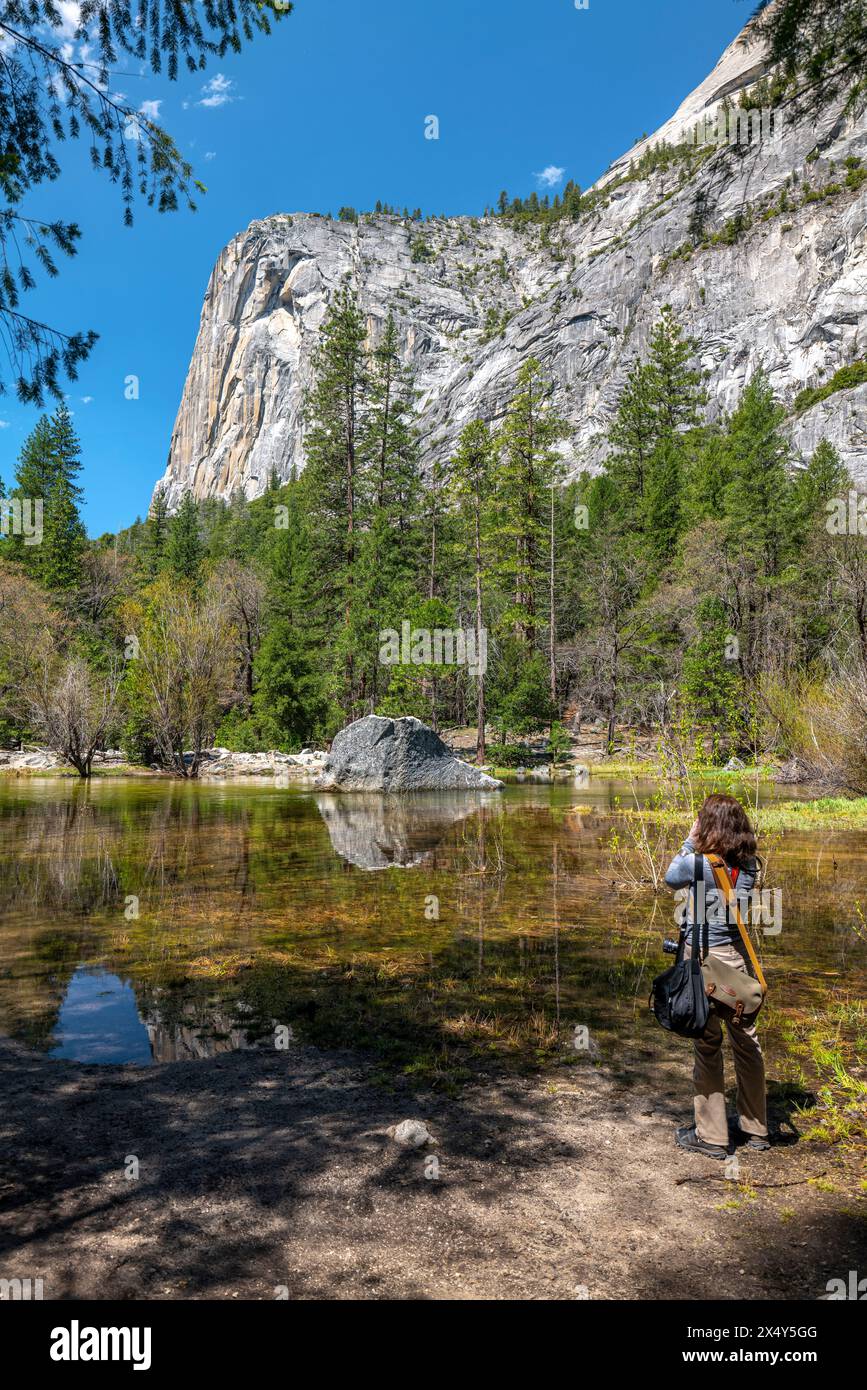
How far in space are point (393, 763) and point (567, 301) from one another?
301ft

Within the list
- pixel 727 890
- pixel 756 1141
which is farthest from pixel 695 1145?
pixel 727 890

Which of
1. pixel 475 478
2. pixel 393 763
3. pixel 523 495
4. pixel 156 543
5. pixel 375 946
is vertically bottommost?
pixel 375 946

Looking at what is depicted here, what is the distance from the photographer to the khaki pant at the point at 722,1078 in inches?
141

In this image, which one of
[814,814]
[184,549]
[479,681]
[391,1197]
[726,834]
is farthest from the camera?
[184,549]

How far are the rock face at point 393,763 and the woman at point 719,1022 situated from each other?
1994 cm

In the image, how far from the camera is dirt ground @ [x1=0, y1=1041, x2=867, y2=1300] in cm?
261

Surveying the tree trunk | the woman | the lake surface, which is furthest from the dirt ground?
the tree trunk

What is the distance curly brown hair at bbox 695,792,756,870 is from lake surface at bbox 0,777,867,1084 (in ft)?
5.71

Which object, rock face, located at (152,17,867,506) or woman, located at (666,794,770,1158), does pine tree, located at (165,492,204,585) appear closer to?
rock face, located at (152,17,867,506)

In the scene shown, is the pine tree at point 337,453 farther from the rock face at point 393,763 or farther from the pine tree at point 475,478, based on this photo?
the rock face at point 393,763

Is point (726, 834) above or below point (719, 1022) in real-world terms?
above

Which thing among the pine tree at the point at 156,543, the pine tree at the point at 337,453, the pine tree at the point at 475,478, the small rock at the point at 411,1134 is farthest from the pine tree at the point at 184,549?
the small rock at the point at 411,1134

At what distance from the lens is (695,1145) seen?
3.60 meters

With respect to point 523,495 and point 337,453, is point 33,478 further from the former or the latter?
point 523,495
